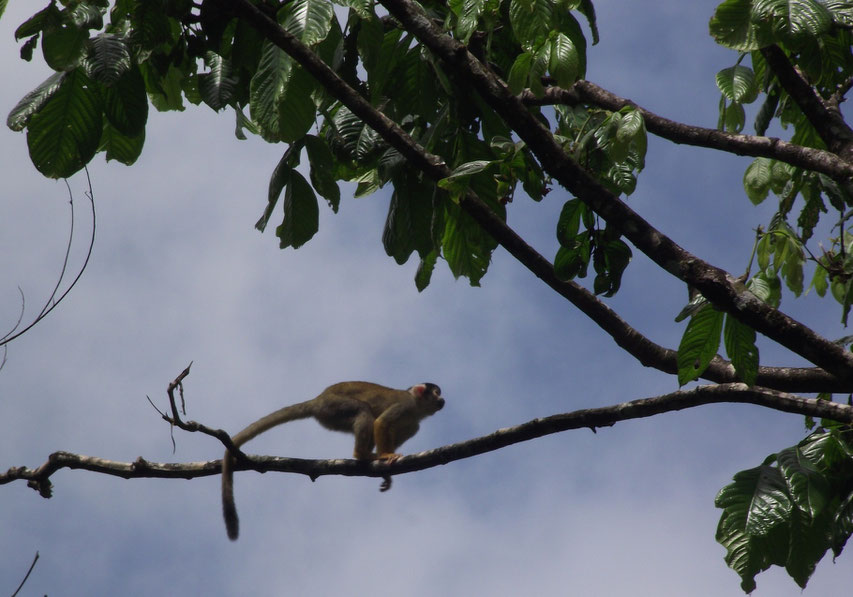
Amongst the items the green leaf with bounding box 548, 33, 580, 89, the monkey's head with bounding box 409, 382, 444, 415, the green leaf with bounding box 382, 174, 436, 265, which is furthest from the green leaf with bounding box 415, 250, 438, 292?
the monkey's head with bounding box 409, 382, 444, 415

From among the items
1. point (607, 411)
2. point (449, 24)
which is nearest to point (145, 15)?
point (449, 24)

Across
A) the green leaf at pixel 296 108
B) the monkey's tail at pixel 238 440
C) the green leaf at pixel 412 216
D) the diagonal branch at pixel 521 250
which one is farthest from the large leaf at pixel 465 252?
the monkey's tail at pixel 238 440

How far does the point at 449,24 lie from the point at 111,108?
1.40m

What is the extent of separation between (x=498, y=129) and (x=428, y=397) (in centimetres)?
497

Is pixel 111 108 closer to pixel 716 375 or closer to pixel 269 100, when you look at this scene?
pixel 269 100

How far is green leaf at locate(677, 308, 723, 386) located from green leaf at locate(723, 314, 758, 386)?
38mm

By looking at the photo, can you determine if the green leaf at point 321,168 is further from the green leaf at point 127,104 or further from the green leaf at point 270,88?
the green leaf at point 127,104

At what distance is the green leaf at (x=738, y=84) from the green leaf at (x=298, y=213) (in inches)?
78.8

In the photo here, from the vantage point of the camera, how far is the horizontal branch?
356 cm

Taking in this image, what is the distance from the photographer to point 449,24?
340cm

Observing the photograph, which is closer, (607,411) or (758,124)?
(607,411)

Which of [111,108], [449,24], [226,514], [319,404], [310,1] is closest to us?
[310,1]

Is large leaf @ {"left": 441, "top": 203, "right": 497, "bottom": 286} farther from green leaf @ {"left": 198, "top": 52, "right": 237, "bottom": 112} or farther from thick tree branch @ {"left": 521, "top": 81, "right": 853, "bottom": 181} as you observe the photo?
green leaf @ {"left": 198, "top": 52, "right": 237, "bottom": 112}

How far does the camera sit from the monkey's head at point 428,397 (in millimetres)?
8148
